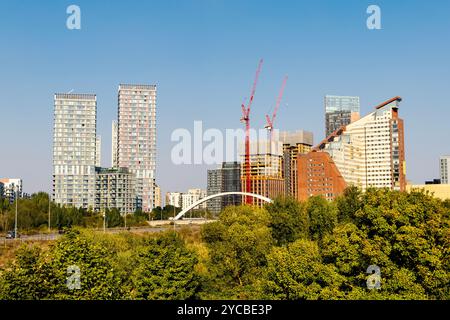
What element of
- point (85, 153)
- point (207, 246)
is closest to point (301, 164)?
point (85, 153)

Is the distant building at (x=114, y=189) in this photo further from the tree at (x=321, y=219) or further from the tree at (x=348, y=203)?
the tree at (x=348, y=203)

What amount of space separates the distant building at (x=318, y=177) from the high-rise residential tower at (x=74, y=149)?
210 ft

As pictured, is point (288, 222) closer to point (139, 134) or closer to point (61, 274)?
point (61, 274)

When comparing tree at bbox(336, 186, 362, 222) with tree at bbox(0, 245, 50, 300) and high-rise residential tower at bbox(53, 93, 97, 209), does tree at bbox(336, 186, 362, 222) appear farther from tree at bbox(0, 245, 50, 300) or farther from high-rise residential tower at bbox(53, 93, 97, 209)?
high-rise residential tower at bbox(53, 93, 97, 209)

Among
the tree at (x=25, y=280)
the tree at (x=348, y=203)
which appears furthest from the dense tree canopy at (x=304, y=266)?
the tree at (x=348, y=203)

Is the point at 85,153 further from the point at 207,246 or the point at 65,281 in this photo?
the point at 65,281

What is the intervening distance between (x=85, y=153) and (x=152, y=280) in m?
130

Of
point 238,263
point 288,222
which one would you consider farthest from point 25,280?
point 288,222

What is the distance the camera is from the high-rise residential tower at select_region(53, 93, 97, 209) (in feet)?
492

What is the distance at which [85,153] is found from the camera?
511 feet

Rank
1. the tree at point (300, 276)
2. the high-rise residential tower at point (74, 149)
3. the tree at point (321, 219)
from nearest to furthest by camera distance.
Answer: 1. the tree at point (300, 276)
2. the tree at point (321, 219)
3. the high-rise residential tower at point (74, 149)

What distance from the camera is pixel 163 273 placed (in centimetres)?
3275

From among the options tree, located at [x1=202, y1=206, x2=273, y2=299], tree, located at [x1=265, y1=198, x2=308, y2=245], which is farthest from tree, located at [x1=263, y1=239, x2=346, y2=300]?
tree, located at [x1=265, y1=198, x2=308, y2=245]

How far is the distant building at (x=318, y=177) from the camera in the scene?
15150 cm
